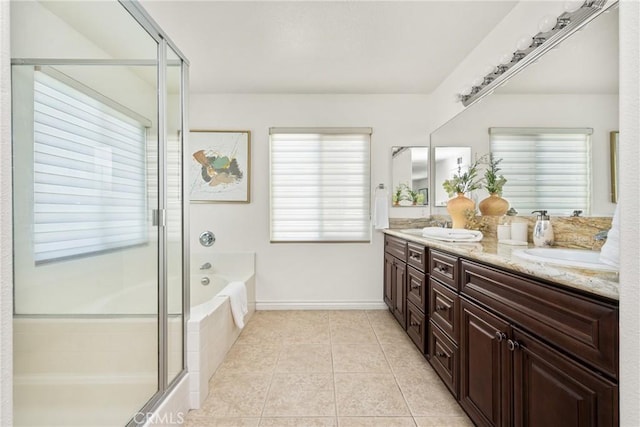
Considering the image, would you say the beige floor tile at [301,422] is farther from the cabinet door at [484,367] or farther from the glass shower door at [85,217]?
the cabinet door at [484,367]

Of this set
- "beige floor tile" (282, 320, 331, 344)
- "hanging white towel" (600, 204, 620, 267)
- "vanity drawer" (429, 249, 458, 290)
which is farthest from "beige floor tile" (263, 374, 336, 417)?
"hanging white towel" (600, 204, 620, 267)

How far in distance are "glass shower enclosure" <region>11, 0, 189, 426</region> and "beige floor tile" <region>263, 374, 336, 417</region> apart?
0.56m

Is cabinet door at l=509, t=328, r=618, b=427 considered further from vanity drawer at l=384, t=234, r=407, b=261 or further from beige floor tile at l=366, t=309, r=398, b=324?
beige floor tile at l=366, t=309, r=398, b=324

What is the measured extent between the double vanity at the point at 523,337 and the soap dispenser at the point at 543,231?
506 mm

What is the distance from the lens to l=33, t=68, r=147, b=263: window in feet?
3.30

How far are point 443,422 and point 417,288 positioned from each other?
31.4 inches

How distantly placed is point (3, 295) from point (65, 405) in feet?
2.60

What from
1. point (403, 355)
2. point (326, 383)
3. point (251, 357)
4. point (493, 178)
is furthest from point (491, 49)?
point (251, 357)

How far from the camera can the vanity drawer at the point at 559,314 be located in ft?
2.37

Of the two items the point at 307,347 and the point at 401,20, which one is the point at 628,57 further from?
the point at 307,347

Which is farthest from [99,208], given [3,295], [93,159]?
[3,295]

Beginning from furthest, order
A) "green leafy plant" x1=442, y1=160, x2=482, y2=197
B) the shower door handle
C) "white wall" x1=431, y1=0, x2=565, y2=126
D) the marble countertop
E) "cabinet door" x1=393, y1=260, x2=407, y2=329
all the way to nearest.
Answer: "cabinet door" x1=393, y1=260, x2=407, y2=329, "green leafy plant" x1=442, y1=160, x2=482, y2=197, "white wall" x1=431, y1=0, x2=565, y2=126, the shower door handle, the marble countertop

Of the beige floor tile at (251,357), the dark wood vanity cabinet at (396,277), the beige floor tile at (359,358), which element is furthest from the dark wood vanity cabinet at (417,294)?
the beige floor tile at (251,357)

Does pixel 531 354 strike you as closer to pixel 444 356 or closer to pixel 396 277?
pixel 444 356
